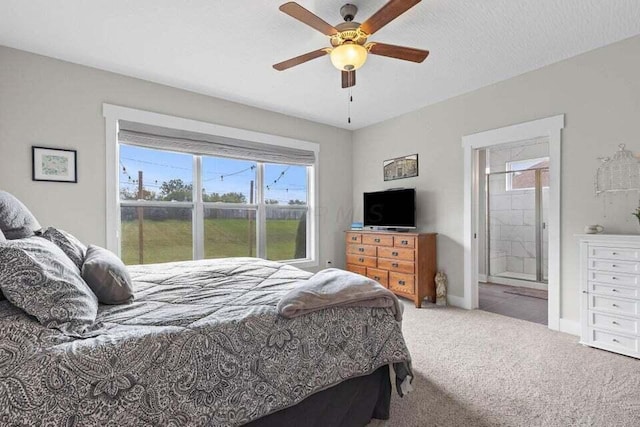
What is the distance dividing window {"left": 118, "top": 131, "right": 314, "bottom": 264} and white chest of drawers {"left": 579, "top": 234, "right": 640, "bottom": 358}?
3.31m

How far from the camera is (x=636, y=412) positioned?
1.79 meters

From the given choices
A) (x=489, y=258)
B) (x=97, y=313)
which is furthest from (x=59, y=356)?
(x=489, y=258)

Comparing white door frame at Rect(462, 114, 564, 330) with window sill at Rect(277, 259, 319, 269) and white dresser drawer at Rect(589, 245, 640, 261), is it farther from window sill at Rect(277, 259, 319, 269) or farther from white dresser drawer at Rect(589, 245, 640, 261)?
window sill at Rect(277, 259, 319, 269)

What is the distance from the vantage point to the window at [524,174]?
528 cm

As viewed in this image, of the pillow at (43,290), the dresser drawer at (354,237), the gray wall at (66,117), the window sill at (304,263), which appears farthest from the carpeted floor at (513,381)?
the gray wall at (66,117)

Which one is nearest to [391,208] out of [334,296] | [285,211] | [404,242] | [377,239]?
[377,239]

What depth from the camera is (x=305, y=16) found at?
191cm

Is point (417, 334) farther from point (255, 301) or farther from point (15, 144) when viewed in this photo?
point (15, 144)

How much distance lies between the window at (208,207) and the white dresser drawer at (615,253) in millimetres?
3367

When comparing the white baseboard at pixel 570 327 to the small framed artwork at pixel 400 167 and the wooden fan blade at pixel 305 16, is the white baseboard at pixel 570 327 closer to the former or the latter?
the small framed artwork at pixel 400 167

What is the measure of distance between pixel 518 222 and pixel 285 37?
202 inches

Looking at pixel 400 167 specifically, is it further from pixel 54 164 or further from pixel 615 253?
pixel 54 164

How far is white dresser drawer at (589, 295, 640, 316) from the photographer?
247cm

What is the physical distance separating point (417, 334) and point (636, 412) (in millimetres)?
1490
